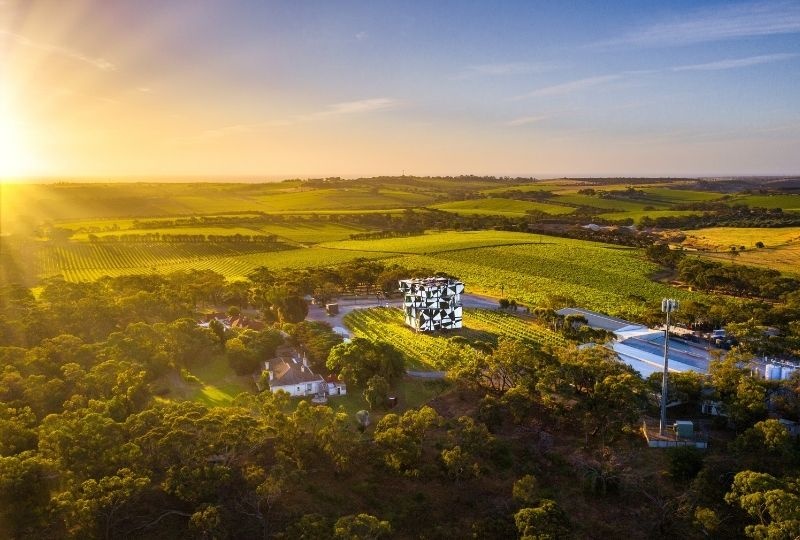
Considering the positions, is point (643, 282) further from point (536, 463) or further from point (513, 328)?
point (536, 463)

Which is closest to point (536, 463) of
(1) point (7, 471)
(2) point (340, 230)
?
(1) point (7, 471)

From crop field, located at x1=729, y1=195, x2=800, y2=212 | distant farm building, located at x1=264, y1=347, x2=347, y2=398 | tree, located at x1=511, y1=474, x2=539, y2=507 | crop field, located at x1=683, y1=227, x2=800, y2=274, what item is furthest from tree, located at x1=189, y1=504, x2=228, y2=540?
crop field, located at x1=729, y1=195, x2=800, y2=212

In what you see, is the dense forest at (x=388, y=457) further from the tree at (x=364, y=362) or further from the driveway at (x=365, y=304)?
the driveway at (x=365, y=304)

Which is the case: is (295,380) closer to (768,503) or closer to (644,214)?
(768,503)

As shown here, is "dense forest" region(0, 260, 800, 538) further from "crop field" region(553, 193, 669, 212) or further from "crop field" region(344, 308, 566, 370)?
"crop field" region(553, 193, 669, 212)

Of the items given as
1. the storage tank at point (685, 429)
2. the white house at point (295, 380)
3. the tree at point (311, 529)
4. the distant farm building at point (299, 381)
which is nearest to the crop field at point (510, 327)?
the storage tank at point (685, 429)

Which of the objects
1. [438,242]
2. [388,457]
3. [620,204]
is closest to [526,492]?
[388,457]
